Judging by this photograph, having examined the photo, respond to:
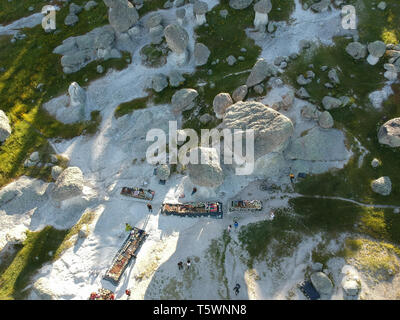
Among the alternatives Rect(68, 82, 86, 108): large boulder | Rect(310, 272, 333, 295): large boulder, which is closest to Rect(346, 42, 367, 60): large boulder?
Rect(310, 272, 333, 295): large boulder

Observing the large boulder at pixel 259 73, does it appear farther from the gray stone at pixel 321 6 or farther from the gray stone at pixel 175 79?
the gray stone at pixel 321 6

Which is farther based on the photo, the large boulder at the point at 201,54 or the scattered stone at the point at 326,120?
the large boulder at the point at 201,54

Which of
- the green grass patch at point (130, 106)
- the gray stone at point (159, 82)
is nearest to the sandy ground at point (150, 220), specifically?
the green grass patch at point (130, 106)

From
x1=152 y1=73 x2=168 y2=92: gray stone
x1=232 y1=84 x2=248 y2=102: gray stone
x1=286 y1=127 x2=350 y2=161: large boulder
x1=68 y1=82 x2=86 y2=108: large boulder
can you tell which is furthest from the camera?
x1=68 y1=82 x2=86 y2=108: large boulder

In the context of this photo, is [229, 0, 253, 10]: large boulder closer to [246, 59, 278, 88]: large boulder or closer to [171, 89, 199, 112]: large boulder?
[246, 59, 278, 88]: large boulder

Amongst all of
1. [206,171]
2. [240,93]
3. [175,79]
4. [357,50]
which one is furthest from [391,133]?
[175,79]

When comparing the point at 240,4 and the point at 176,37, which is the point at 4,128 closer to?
the point at 176,37

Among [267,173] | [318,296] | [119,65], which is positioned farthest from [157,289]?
[119,65]
